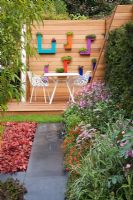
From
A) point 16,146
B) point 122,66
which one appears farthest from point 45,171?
point 122,66

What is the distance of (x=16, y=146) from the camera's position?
23.1ft

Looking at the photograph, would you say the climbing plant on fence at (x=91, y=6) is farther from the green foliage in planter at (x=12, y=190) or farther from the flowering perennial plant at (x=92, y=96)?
the green foliage in planter at (x=12, y=190)

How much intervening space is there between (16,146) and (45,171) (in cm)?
125

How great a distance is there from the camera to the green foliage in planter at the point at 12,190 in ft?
15.6

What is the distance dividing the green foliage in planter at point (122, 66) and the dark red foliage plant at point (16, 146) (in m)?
1.64

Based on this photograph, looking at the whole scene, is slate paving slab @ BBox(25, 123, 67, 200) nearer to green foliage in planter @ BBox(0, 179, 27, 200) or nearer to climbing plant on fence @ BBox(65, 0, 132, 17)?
green foliage in planter @ BBox(0, 179, 27, 200)

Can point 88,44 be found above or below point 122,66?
above

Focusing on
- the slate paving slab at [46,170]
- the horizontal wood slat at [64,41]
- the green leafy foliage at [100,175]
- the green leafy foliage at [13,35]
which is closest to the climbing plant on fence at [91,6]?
the horizontal wood slat at [64,41]

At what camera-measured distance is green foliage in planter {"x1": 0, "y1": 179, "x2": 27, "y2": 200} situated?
475cm

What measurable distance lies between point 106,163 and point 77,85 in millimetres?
6718

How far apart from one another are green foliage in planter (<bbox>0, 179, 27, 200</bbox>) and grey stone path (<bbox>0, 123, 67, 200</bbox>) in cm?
9

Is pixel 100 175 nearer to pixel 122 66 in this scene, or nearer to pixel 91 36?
pixel 122 66

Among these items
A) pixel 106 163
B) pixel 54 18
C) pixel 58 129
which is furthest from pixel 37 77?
pixel 106 163

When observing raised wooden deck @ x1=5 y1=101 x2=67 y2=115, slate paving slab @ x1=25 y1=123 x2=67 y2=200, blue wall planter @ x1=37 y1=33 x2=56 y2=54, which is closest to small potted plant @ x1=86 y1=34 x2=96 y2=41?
blue wall planter @ x1=37 y1=33 x2=56 y2=54
